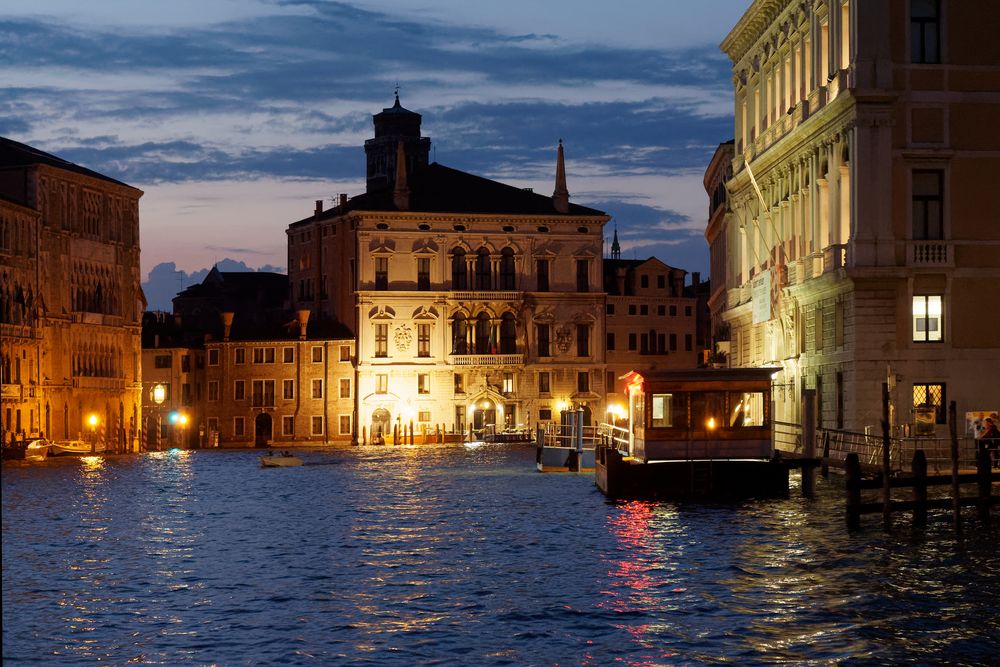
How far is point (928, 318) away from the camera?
4703cm

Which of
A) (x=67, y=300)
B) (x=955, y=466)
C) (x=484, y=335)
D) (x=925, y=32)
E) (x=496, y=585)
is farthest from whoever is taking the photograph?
(x=484, y=335)

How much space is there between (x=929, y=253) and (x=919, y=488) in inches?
614

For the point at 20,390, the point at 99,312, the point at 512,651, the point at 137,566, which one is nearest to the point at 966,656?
the point at 512,651

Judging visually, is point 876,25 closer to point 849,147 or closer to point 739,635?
point 849,147

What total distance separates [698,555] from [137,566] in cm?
1051

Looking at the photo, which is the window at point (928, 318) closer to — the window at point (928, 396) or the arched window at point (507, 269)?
the window at point (928, 396)

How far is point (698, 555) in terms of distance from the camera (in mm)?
30797

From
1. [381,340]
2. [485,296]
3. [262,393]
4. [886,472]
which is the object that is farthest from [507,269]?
[886,472]

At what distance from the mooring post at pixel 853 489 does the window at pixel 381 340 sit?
3014 inches

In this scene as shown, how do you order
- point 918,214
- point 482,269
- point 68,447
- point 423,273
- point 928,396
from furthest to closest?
1. point 482,269
2. point 423,273
3. point 68,447
4. point 918,214
5. point 928,396

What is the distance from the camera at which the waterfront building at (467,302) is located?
10894cm

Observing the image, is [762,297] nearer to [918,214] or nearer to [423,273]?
[918,214]

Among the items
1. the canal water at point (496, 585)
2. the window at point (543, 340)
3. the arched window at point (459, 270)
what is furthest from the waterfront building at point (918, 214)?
the arched window at point (459, 270)

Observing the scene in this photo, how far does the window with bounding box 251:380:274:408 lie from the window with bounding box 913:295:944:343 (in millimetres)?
69793
